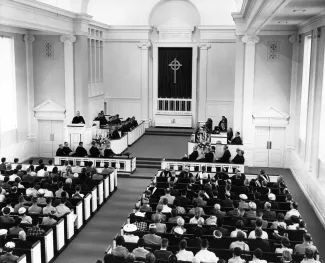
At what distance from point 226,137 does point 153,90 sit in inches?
341

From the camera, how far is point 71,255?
10633 millimetres

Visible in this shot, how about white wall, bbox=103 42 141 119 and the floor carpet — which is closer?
the floor carpet

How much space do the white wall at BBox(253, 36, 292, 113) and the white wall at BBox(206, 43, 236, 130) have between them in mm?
6130

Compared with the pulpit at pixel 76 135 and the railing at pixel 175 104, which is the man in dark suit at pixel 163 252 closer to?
the pulpit at pixel 76 135

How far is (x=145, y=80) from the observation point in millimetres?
26344

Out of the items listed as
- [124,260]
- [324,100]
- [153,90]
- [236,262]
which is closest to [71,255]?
[124,260]

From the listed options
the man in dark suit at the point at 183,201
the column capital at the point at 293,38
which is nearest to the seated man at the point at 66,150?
the man in dark suit at the point at 183,201

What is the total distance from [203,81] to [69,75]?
8.45 meters

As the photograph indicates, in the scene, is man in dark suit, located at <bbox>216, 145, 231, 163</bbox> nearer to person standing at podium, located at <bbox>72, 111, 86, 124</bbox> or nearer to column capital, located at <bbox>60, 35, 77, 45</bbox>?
person standing at podium, located at <bbox>72, 111, 86, 124</bbox>

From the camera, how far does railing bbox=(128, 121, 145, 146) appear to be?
22016 millimetres

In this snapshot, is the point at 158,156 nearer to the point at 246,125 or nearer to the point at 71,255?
the point at 246,125

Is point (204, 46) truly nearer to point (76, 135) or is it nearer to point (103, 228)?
point (76, 135)

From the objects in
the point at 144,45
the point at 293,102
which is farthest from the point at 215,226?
Result: the point at 144,45

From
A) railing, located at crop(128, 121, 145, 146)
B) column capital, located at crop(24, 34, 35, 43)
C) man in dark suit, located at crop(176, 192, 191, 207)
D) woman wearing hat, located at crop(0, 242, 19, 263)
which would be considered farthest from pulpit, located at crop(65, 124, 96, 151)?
woman wearing hat, located at crop(0, 242, 19, 263)
